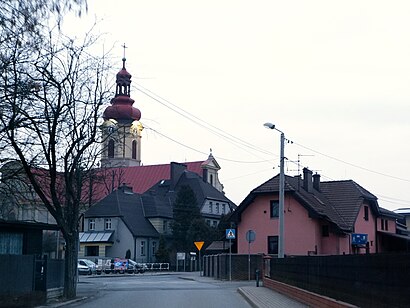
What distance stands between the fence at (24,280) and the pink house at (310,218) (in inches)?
1054

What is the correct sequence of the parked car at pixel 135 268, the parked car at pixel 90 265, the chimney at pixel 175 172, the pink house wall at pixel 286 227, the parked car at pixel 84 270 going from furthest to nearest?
the chimney at pixel 175 172 < the parked car at pixel 135 268 < the parked car at pixel 90 265 < the parked car at pixel 84 270 < the pink house wall at pixel 286 227

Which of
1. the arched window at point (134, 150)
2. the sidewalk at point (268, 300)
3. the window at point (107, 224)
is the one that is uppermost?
the arched window at point (134, 150)

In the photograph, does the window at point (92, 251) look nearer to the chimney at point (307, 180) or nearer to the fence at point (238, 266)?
the chimney at point (307, 180)

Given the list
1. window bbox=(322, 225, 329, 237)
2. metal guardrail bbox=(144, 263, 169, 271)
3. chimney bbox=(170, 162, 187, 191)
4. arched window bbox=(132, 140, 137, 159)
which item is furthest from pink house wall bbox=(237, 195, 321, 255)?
arched window bbox=(132, 140, 137, 159)

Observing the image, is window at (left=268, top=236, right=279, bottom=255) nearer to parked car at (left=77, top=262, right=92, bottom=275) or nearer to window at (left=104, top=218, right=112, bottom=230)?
parked car at (left=77, top=262, right=92, bottom=275)

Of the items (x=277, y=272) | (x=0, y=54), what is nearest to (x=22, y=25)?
(x=0, y=54)

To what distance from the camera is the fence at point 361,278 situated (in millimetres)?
12917

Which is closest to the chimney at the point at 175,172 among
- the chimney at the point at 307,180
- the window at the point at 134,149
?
the window at the point at 134,149

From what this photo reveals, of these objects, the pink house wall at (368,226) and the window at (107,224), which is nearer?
the pink house wall at (368,226)

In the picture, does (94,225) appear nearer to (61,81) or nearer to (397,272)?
(61,81)

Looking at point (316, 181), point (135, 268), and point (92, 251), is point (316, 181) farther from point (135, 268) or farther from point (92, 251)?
point (92, 251)

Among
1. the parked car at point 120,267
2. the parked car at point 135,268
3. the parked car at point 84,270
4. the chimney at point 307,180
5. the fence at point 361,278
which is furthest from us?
the parked car at point 135,268

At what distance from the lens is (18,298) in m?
24.0

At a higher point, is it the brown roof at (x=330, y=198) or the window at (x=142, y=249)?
the brown roof at (x=330, y=198)
